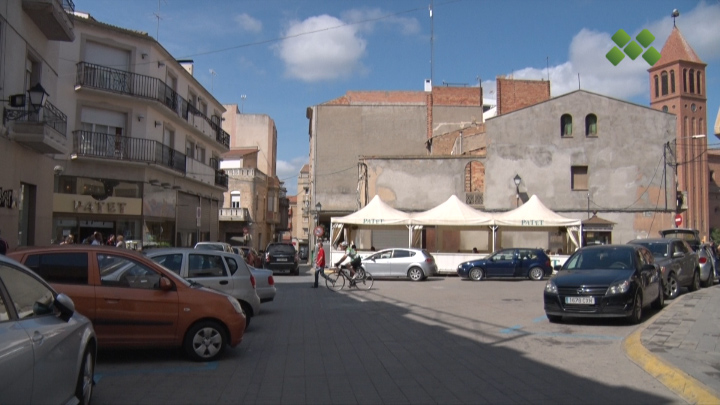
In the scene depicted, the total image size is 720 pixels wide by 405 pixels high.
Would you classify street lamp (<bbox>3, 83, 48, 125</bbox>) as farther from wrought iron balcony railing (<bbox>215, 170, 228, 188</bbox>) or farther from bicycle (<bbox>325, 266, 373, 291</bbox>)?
wrought iron balcony railing (<bbox>215, 170, 228, 188</bbox>)

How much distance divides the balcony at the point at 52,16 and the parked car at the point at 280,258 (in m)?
17.4

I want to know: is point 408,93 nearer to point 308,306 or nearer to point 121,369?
point 308,306

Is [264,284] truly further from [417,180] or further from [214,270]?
[417,180]

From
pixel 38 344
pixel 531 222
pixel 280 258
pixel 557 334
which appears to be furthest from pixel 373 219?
pixel 38 344

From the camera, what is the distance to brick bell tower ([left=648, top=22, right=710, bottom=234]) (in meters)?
84.2

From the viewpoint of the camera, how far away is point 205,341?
8.62m

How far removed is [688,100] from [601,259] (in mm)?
85947

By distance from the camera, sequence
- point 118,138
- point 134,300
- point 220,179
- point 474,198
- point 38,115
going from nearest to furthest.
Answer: point 134,300 → point 38,115 → point 118,138 → point 474,198 → point 220,179

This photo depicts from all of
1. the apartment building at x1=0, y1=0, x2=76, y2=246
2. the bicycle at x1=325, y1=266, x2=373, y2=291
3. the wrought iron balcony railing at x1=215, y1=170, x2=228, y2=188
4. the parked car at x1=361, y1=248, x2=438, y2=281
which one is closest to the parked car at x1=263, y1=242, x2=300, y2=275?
the parked car at x1=361, y1=248, x2=438, y2=281

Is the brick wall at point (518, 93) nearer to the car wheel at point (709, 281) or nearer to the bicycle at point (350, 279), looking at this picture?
the car wheel at point (709, 281)

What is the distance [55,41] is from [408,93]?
40.0 m

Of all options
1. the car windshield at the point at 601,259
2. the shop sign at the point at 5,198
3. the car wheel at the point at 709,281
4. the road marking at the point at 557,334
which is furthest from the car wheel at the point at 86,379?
the car wheel at the point at 709,281

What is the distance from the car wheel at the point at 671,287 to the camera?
16453mm

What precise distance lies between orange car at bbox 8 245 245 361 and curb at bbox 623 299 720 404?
219 inches
